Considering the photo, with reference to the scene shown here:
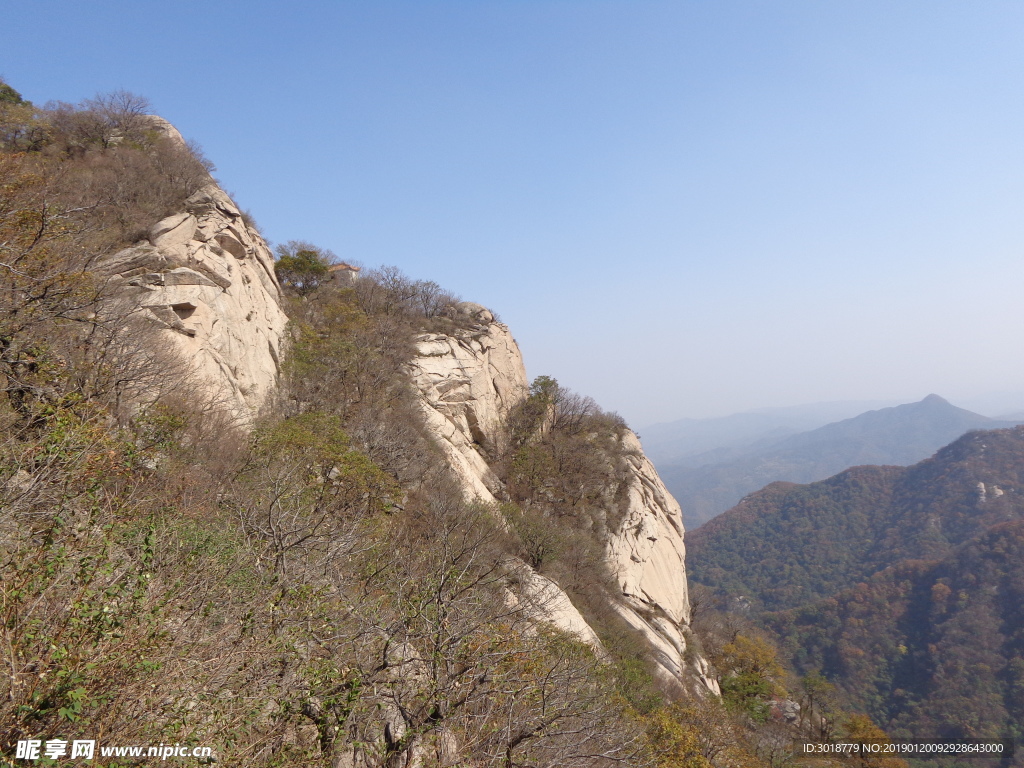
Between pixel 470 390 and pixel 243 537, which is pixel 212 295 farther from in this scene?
pixel 470 390

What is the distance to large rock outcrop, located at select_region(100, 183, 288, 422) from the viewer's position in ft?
39.9

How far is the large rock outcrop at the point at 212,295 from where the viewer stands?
12164 mm

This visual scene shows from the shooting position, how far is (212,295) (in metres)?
13.8

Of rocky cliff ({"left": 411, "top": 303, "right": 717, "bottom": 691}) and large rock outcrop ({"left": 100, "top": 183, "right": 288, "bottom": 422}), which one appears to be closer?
large rock outcrop ({"left": 100, "top": 183, "right": 288, "bottom": 422})

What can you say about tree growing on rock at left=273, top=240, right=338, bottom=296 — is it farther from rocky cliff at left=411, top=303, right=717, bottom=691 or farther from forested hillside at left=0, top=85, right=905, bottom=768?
rocky cliff at left=411, top=303, right=717, bottom=691

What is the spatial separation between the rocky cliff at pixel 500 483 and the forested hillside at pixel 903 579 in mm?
29321

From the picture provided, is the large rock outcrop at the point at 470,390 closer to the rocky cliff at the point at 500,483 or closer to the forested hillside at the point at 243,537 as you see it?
the rocky cliff at the point at 500,483

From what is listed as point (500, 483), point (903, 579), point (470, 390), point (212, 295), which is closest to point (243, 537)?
point (212, 295)

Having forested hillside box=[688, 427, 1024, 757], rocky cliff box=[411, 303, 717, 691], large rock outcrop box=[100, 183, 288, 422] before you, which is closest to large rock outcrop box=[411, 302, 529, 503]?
rocky cliff box=[411, 303, 717, 691]

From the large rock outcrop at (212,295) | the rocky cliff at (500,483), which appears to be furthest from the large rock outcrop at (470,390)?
the large rock outcrop at (212,295)

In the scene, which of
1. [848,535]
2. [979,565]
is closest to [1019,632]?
[979,565]

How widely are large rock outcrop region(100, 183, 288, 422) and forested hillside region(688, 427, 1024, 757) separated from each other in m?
50.0

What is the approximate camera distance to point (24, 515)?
15.0 feet

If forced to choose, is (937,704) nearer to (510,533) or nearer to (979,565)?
(979,565)
